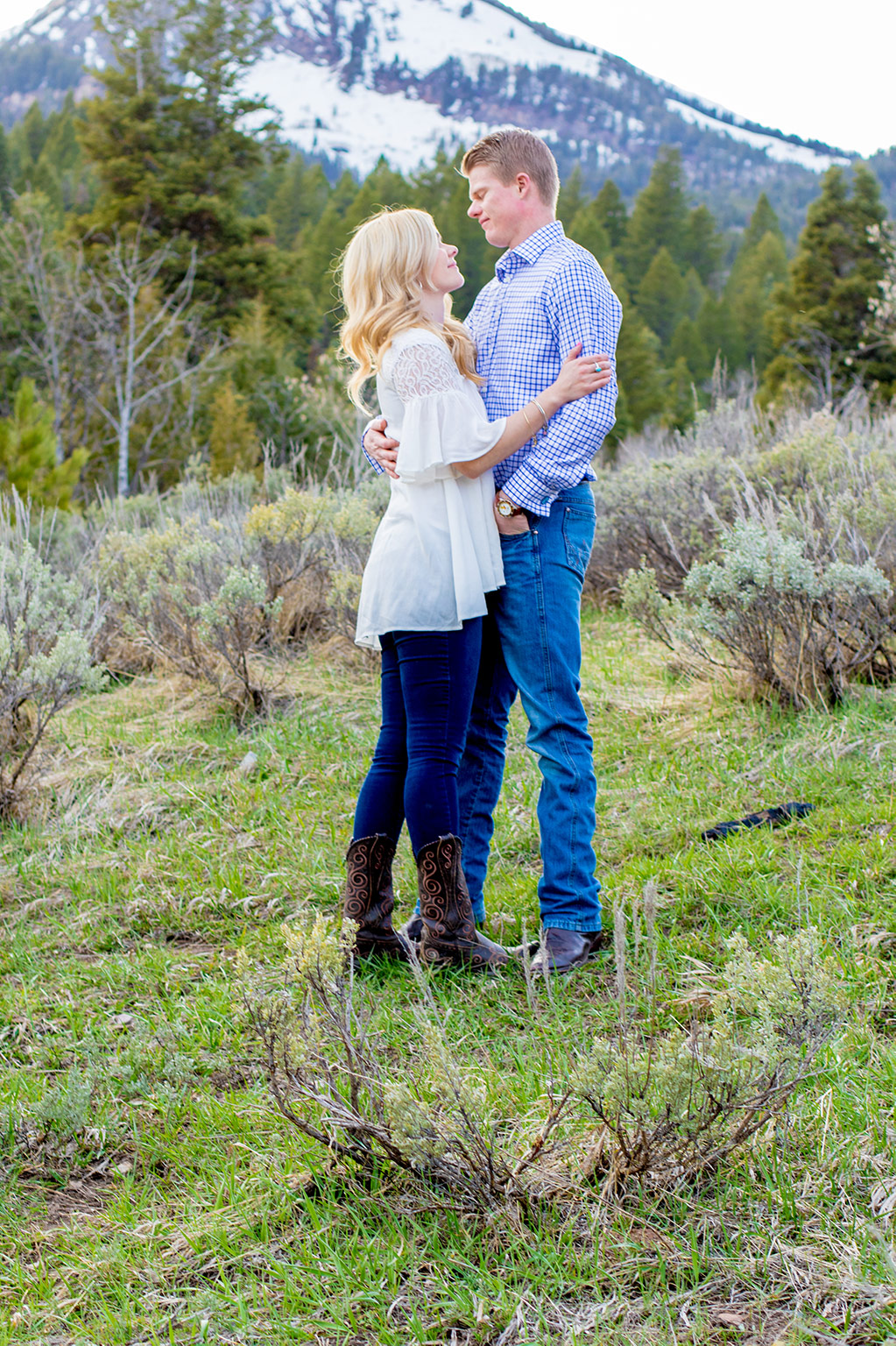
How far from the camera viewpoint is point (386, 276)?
243 centimetres

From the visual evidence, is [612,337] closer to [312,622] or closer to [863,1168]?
[863,1168]

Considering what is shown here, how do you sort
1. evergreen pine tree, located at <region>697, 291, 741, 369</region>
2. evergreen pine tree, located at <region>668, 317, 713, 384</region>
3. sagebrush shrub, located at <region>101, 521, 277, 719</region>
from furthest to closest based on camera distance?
evergreen pine tree, located at <region>697, 291, 741, 369</region> → evergreen pine tree, located at <region>668, 317, 713, 384</region> → sagebrush shrub, located at <region>101, 521, 277, 719</region>

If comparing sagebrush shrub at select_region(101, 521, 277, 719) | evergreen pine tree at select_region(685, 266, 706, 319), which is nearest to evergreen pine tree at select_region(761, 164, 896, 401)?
Answer: sagebrush shrub at select_region(101, 521, 277, 719)

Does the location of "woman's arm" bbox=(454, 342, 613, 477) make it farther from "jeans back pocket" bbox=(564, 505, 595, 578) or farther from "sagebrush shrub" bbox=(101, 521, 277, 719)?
"sagebrush shrub" bbox=(101, 521, 277, 719)

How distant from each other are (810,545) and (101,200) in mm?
29927

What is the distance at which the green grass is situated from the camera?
147 centimetres

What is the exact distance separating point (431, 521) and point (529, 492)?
245 millimetres

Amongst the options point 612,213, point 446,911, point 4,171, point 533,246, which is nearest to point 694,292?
point 612,213

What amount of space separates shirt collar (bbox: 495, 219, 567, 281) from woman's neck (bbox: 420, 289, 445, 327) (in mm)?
192

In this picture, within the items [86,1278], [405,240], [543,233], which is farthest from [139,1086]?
[543,233]

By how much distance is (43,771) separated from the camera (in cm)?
441

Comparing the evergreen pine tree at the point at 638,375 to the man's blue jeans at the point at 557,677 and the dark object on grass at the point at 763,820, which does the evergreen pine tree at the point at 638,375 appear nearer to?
the dark object on grass at the point at 763,820

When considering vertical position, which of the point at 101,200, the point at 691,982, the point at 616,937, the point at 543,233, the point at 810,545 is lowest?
the point at 691,982

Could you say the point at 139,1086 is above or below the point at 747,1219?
below
